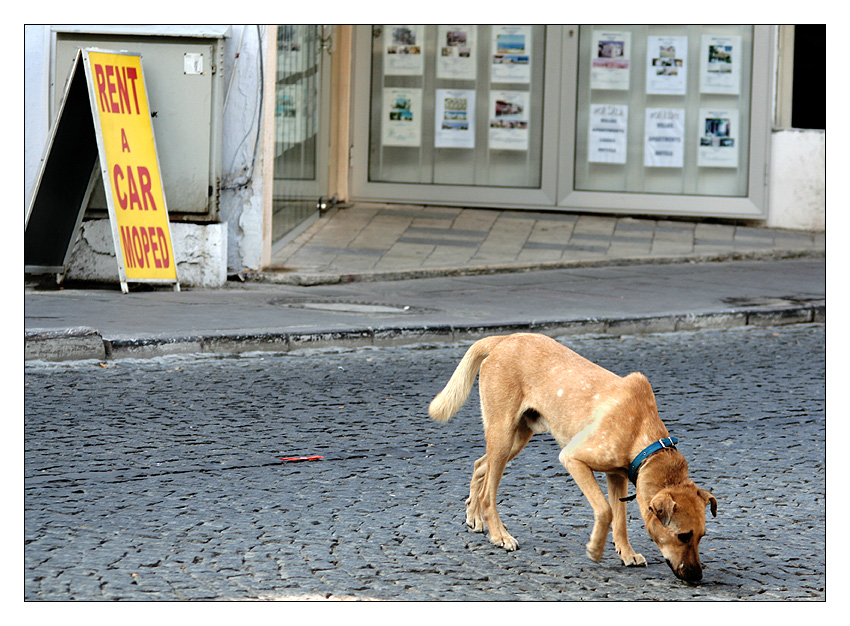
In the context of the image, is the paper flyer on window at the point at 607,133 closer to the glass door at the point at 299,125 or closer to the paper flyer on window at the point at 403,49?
the paper flyer on window at the point at 403,49

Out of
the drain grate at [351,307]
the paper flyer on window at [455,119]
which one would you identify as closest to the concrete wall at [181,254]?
the drain grate at [351,307]

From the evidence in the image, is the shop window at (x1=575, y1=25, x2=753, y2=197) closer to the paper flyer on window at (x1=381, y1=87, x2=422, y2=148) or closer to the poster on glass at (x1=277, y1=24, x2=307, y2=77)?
the paper flyer on window at (x1=381, y1=87, x2=422, y2=148)

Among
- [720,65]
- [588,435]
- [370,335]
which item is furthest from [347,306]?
[720,65]

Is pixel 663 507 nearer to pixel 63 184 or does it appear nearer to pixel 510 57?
pixel 63 184

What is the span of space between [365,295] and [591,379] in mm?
6368

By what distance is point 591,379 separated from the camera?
446 cm

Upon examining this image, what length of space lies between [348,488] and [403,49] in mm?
11365

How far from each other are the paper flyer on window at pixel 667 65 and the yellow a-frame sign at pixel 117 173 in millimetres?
7631

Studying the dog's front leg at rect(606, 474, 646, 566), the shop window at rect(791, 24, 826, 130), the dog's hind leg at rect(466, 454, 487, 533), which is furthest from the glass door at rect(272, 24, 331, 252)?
the dog's front leg at rect(606, 474, 646, 566)

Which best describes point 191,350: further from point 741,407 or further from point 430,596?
point 430,596

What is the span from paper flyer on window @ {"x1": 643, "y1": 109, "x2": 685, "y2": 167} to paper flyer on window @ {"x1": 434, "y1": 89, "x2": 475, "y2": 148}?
2.40m

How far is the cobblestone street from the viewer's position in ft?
→ 13.8

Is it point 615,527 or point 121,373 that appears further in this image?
point 121,373

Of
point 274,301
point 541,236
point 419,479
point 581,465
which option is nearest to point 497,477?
point 581,465
